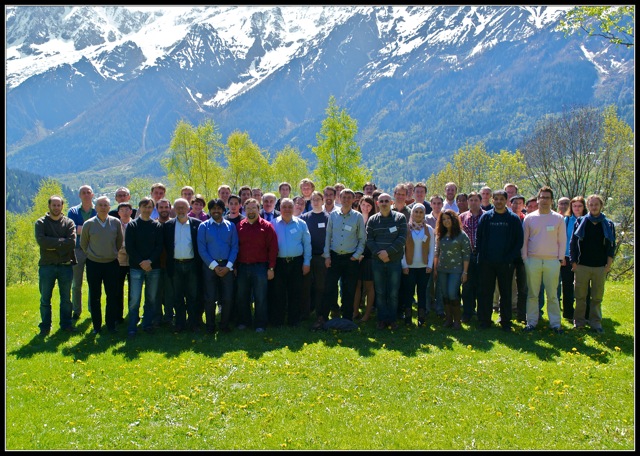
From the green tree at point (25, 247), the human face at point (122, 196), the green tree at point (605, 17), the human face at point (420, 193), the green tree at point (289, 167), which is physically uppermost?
the green tree at point (289, 167)

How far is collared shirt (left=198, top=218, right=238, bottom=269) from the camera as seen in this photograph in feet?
31.2

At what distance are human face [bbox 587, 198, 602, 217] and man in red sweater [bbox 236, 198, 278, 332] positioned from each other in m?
7.01

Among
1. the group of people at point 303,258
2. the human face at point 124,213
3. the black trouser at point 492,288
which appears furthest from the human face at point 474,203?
the human face at point 124,213

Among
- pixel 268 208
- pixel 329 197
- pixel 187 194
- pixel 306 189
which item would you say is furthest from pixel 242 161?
pixel 329 197

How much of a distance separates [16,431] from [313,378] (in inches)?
163

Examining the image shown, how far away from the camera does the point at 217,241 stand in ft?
31.3

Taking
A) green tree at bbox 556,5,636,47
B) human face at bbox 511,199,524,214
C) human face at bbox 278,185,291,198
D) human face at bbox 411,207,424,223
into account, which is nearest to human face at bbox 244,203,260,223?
human face at bbox 278,185,291,198

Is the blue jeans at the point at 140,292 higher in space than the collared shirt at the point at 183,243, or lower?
lower

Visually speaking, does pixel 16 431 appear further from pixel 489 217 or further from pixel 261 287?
pixel 489 217

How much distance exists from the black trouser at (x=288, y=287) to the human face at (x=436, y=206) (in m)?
3.81

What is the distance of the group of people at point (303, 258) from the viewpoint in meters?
9.61

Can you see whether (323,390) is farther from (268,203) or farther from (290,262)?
(268,203)

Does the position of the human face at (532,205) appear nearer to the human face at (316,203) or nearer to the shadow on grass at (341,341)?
the shadow on grass at (341,341)

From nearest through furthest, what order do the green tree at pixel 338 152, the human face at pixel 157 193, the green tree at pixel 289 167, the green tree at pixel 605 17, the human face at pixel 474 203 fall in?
1. the human face at pixel 474 203
2. the human face at pixel 157 193
3. the green tree at pixel 605 17
4. the green tree at pixel 338 152
5. the green tree at pixel 289 167
